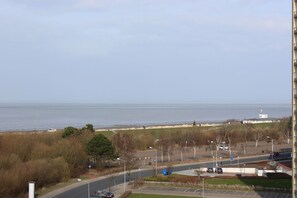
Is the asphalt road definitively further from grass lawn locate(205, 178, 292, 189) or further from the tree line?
grass lawn locate(205, 178, 292, 189)

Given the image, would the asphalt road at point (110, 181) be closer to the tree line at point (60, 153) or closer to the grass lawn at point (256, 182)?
the tree line at point (60, 153)

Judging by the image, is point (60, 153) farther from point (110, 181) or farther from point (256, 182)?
point (256, 182)

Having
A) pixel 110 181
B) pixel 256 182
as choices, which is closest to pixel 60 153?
pixel 110 181

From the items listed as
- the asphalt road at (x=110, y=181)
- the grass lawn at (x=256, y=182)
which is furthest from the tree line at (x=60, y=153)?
the grass lawn at (x=256, y=182)

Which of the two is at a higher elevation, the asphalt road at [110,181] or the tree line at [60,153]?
the tree line at [60,153]

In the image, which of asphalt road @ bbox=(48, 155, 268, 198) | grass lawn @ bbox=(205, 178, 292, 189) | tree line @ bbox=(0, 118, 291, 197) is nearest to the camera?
tree line @ bbox=(0, 118, 291, 197)

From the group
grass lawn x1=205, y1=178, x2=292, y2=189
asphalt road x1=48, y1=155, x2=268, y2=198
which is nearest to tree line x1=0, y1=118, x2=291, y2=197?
asphalt road x1=48, y1=155, x2=268, y2=198

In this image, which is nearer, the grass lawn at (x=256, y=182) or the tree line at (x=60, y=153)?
the tree line at (x=60, y=153)

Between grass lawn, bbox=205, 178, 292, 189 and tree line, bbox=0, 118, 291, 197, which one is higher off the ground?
tree line, bbox=0, 118, 291, 197

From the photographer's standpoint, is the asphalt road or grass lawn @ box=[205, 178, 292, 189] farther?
grass lawn @ box=[205, 178, 292, 189]

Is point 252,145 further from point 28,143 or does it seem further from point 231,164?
point 28,143

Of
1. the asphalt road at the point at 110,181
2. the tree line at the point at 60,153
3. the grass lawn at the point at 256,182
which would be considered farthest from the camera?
the grass lawn at the point at 256,182

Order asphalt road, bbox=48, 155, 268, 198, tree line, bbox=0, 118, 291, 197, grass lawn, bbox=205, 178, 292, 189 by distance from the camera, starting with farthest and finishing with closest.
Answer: grass lawn, bbox=205, 178, 292, 189
asphalt road, bbox=48, 155, 268, 198
tree line, bbox=0, 118, 291, 197

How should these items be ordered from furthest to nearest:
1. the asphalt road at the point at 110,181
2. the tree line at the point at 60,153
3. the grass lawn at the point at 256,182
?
the grass lawn at the point at 256,182 < the asphalt road at the point at 110,181 < the tree line at the point at 60,153
